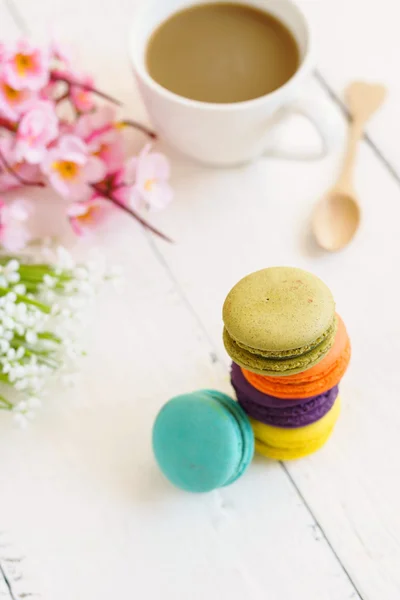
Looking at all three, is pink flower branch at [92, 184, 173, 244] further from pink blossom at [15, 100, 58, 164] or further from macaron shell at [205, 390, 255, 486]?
macaron shell at [205, 390, 255, 486]

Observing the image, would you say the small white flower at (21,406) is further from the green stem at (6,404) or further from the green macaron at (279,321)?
the green macaron at (279,321)

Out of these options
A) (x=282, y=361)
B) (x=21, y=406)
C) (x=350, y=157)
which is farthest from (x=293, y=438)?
(x=350, y=157)

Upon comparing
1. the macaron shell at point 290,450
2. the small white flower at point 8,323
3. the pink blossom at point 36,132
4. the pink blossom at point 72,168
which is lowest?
the macaron shell at point 290,450

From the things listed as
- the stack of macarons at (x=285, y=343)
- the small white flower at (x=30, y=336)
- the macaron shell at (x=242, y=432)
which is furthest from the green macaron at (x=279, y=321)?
the small white flower at (x=30, y=336)

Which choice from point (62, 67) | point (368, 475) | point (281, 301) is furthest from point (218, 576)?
point (62, 67)

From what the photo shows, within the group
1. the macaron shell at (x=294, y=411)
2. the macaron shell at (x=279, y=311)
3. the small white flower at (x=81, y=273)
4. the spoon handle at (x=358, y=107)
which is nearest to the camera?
the macaron shell at (x=279, y=311)

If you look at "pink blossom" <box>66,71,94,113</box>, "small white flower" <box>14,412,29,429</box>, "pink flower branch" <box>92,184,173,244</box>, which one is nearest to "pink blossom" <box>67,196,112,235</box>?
"pink flower branch" <box>92,184,173,244</box>
